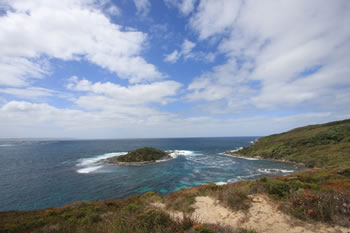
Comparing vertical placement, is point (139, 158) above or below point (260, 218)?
below

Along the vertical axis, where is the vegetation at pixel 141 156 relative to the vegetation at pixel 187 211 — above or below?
below

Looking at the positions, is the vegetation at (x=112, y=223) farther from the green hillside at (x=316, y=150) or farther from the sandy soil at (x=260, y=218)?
the green hillside at (x=316, y=150)

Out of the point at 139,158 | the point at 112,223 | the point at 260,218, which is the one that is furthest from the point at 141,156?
the point at 260,218

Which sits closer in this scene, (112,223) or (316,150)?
(112,223)

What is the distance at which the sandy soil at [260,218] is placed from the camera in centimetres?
614

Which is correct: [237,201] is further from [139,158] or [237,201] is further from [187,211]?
[139,158]

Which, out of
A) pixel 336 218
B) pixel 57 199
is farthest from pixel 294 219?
pixel 57 199

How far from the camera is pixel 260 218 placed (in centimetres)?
774

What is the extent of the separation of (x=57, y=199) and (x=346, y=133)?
3681 inches

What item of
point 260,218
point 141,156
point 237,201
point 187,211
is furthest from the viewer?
point 141,156

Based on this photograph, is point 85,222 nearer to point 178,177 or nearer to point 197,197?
point 197,197

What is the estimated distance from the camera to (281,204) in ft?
27.9

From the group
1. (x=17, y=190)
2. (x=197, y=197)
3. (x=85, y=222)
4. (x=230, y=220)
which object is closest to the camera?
(x=230, y=220)

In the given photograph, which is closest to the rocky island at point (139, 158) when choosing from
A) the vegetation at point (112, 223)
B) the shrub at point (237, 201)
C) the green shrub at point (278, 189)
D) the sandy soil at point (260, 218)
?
the vegetation at point (112, 223)
